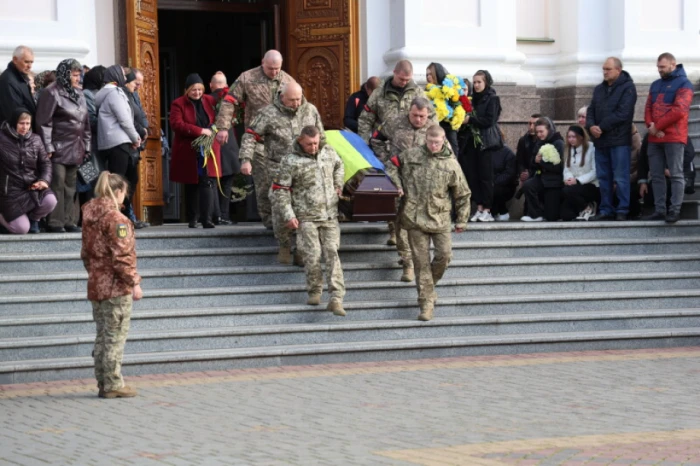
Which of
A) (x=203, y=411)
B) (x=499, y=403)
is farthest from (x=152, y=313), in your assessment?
(x=499, y=403)

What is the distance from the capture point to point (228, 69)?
22688 millimetres

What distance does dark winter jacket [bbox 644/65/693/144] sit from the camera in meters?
14.5

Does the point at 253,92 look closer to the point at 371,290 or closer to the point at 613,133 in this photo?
the point at 371,290

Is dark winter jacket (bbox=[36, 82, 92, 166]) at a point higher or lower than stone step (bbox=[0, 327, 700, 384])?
higher

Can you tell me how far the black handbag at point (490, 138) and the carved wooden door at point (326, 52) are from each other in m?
2.99

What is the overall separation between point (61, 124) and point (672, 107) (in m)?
6.52

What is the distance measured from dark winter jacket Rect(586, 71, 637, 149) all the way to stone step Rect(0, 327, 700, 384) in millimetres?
2953

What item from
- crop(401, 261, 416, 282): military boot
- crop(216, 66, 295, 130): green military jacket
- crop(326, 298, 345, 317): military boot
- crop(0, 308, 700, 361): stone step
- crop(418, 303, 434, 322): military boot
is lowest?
crop(0, 308, 700, 361): stone step

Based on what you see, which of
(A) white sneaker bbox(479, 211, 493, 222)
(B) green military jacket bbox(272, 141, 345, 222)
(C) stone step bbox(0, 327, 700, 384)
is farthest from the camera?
(A) white sneaker bbox(479, 211, 493, 222)

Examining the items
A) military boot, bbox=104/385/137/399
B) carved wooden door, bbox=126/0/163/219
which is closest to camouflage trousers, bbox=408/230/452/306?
military boot, bbox=104/385/137/399

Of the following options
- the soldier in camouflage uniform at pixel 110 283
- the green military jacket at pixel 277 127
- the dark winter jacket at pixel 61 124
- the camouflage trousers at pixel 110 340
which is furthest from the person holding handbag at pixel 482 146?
the camouflage trousers at pixel 110 340

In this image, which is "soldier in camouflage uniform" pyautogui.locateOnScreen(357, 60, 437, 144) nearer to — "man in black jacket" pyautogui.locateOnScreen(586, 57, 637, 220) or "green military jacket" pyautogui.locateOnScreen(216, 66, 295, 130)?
"green military jacket" pyautogui.locateOnScreen(216, 66, 295, 130)

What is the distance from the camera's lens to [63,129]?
13.3m

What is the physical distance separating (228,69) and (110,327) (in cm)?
1314
